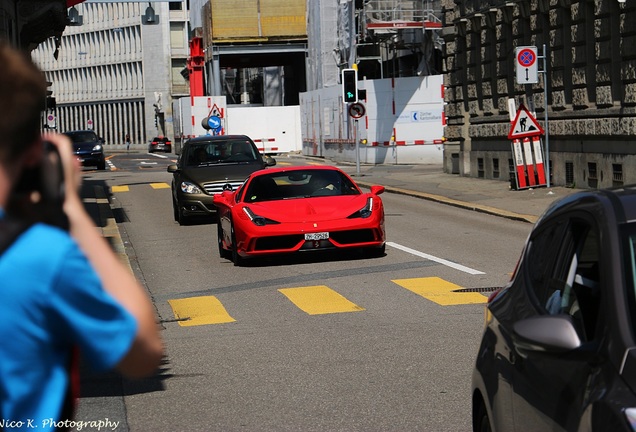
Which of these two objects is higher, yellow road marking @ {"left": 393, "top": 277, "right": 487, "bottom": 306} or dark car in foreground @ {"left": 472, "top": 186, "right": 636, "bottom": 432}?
dark car in foreground @ {"left": 472, "top": 186, "right": 636, "bottom": 432}

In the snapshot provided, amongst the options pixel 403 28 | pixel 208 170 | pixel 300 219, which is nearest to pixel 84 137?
pixel 403 28

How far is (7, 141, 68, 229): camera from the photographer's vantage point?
8.34 feet

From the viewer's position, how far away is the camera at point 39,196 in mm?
2543

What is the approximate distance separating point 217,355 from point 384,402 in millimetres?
2497

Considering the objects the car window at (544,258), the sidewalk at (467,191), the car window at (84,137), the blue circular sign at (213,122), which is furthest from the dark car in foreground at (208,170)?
the car window at (84,137)

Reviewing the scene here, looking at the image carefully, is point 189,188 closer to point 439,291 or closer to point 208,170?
point 208,170

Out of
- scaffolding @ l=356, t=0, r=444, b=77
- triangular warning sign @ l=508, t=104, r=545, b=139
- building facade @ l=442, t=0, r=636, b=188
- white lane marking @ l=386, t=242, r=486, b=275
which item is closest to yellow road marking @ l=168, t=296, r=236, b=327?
white lane marking @ l=386, t=242, r=486, b=275

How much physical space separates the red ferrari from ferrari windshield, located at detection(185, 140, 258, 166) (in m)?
7.42

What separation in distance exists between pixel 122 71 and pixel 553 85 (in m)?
113

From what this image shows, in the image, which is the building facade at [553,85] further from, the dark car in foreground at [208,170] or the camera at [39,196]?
the camera at [39,196]

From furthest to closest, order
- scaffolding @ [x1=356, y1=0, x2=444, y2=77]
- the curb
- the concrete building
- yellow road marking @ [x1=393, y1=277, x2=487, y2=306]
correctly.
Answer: the concrete building → scaffolding @ [x1=356, y1=0, x2=444, y2=77] → the curb → yellow road marking @ [x1=393, y1=277, x2=487, y2=306]

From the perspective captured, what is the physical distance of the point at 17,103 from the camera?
8.11 feet

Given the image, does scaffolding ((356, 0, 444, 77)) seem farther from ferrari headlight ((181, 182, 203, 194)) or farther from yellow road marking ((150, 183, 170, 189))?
ferrari headlight ((181, 182, 203, 194))

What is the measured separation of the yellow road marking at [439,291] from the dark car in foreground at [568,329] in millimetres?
7441
